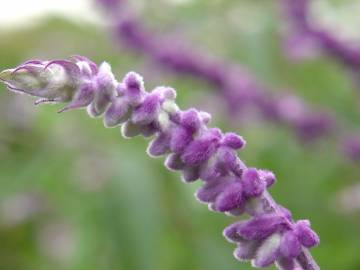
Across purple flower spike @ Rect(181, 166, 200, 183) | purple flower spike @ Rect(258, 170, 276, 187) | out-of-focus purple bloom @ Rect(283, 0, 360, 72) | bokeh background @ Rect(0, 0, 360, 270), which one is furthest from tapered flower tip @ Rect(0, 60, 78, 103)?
out-of-focus purple bloom @ Rect(283, 0, 360, 72)

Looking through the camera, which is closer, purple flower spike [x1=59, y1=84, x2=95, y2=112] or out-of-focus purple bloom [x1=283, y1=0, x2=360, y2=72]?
purple flower spike [x1=59, y1=84, x2=95, y2=112]

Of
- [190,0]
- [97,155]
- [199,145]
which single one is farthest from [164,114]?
[190,0]

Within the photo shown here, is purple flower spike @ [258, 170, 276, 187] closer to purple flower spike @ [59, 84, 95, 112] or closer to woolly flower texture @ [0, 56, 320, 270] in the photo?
A: woolly flower texture @ [0, 56, 320, 270]

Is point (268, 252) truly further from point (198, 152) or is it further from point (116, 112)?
point (116, 112)

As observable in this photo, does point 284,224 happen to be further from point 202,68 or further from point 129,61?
point 129,61

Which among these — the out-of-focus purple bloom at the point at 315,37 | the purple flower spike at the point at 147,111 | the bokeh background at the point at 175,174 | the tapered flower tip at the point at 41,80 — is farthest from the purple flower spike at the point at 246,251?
the out-of-focus purple bloom at the point at 315,37

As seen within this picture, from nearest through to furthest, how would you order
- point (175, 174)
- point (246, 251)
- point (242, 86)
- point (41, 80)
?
point (41, 80) → point (246, 251) → point (175, 174) → point (242, 86)

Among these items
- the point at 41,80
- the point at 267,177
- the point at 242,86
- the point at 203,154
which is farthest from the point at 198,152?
the point at 242,86
